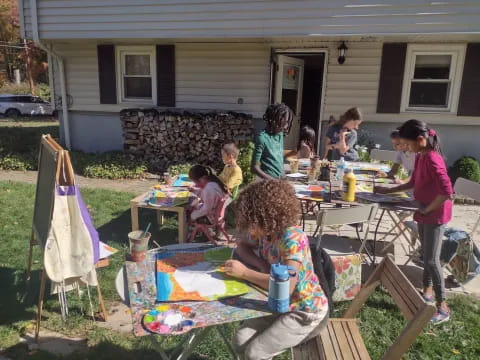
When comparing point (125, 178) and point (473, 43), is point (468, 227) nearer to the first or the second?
point (473, 43)

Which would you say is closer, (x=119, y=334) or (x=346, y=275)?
(x=119, y=334)

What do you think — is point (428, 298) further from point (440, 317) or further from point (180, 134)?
point (180, 134)

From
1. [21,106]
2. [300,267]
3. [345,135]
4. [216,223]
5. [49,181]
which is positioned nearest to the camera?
[300,267]

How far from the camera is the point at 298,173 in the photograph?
4.93m

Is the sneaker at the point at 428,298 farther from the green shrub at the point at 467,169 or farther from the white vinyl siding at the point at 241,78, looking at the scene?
the white vinyl siding at the point at 241,78

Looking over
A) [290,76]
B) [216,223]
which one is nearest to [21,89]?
[290,76]

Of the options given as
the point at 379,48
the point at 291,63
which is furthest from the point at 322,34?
the point at 291,63

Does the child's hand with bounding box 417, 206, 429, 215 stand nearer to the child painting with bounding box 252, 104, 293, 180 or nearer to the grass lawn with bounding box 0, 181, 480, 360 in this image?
the grass lawn with bounding box 0, 181, 480, 360

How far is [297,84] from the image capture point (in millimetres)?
9555

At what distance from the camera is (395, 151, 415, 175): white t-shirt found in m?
4.64

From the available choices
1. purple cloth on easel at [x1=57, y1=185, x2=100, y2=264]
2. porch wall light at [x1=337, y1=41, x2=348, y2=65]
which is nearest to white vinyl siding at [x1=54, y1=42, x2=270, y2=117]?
porch wall light at [x1=337, y1=41, x2=348, y2=65]

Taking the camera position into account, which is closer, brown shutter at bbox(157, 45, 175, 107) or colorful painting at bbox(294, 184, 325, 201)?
colorful painting at bbox(294, 184, 325, 201)

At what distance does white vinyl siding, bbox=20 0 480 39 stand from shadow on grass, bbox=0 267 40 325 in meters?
5.48

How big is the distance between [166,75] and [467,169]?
6.84 metres
